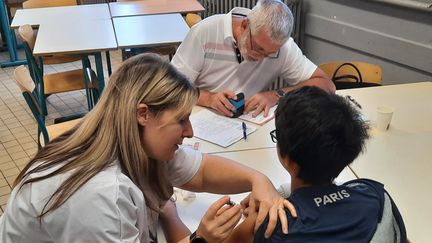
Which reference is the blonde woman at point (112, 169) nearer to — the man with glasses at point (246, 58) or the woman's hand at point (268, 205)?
the woman's hand at point (268, 205)

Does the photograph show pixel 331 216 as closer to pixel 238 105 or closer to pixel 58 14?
pixel 238 105

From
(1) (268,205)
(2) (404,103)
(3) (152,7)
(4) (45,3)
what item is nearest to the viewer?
(1) (268,205)

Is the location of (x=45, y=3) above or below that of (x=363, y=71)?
above

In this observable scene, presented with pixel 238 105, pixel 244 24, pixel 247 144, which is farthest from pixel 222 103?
→ pixel 244 24

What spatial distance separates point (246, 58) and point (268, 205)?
1.08 m

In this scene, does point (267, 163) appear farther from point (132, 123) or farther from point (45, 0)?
point (45, 0)

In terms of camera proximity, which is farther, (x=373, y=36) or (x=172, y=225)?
(x=373, y=36)

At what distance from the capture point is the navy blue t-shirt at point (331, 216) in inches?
40.0

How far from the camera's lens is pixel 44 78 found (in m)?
3.44

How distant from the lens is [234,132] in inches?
74.7

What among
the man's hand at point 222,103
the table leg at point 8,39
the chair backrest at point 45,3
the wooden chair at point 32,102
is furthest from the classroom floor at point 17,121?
the man's hand at point 222,103

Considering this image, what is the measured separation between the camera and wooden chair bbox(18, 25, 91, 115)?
125 inches

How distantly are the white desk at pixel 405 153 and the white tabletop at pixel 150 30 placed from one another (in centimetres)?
143

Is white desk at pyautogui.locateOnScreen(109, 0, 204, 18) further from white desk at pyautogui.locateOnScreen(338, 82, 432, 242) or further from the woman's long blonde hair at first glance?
the woman's long blonde hair
